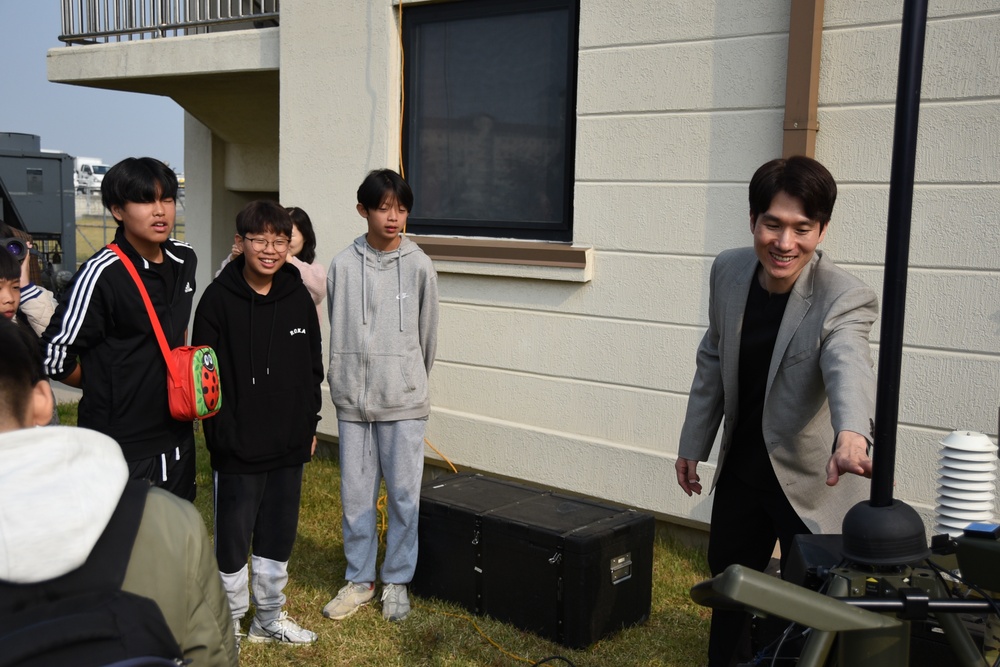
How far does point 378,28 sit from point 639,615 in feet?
13.3

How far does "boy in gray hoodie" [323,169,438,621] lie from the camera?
4.51 m

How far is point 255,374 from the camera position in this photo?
3992 millimetres

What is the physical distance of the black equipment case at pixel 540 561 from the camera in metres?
4.24

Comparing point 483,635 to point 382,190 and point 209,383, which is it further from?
point 382,190

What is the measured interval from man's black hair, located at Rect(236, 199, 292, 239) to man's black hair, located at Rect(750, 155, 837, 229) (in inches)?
79.1

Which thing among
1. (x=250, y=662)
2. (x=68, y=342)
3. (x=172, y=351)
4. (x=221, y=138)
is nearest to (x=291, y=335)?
(x=172, y=351)

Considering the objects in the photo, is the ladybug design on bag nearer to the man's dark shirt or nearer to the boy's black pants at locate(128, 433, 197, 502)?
the boy's black pants at locate(128, 433, 197, 502)

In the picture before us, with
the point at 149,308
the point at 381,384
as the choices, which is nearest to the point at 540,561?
the point at 381,384

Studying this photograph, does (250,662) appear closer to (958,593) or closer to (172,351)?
(172,351)

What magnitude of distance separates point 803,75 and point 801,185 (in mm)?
2166

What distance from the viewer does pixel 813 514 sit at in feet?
9.43

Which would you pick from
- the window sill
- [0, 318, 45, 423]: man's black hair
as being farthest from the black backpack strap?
the window sill

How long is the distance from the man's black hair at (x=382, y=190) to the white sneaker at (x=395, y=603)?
178 cm

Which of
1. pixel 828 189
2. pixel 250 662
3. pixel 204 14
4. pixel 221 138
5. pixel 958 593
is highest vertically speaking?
pixel 204 14
